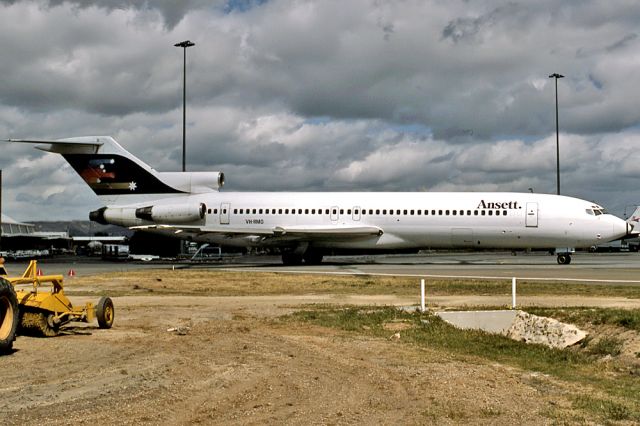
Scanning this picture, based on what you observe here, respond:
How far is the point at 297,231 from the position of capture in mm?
41344

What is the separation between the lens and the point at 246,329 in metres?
15.8

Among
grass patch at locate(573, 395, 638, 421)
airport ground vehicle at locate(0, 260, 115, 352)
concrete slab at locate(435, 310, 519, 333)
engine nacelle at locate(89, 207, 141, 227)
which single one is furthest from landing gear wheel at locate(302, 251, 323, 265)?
grass patch at locate(573, 395, 638, 421)

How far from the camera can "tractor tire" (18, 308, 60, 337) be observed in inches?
543

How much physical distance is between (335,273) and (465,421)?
26341 mm

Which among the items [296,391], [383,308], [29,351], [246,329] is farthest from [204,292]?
[296,391]

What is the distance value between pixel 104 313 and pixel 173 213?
28.3m

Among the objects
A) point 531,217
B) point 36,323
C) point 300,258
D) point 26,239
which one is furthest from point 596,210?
point 26,239

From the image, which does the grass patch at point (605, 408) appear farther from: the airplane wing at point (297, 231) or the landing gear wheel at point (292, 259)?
the landing gear wheel at point (292, 259)

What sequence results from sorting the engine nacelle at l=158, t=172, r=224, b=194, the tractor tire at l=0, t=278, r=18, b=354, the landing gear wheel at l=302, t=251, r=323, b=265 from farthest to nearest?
1. the engine nacelle at l=158, t=172, r=224, b=194
2. the landing gear wheel at l=302, t=251, r=323, b=265
3. the tractor tire at l=0, t=278, r=18, b=354

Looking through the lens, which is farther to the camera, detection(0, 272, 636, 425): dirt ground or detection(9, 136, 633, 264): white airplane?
detection(9, 136, 633, 264): white airplane

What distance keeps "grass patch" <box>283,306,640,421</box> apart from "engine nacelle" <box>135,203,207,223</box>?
2450 centimetres

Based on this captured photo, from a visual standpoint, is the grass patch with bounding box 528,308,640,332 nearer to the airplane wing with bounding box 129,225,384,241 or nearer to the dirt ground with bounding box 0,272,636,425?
the dirt ground with bounding box 0,272,636,425

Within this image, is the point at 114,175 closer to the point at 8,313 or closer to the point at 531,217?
the point at 531,217

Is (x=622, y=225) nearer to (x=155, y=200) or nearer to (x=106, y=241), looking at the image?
(x=155, y=200)
